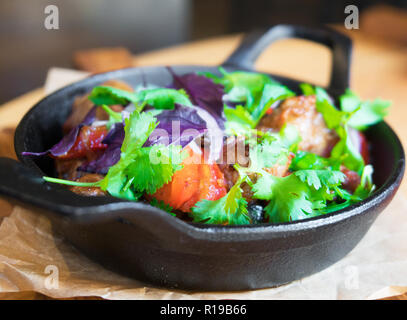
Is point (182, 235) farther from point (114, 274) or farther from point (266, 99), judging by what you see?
point (266, 99)

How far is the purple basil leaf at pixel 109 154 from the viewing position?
3.77 feet

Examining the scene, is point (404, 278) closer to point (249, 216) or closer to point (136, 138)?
point (249, 216)

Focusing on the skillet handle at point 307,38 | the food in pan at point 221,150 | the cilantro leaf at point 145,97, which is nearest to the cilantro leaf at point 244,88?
the food in pan at point 221,150

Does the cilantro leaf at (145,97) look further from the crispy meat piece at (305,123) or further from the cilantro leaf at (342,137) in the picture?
the cilantro leaf at (342,137)

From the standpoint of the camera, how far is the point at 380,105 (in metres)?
1.46

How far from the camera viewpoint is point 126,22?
21.6ft

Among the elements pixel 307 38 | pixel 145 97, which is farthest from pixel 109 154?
pixel 307 38

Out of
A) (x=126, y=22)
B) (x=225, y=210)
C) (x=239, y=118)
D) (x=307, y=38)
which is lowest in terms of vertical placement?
(x=126, y=22)

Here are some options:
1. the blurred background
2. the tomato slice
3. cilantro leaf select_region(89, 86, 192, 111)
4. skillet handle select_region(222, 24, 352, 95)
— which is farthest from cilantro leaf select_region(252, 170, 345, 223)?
the blurred background

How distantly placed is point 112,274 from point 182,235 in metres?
0.34

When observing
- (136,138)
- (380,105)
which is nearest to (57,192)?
(136,138)

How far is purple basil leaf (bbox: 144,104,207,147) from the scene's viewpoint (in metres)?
1.11

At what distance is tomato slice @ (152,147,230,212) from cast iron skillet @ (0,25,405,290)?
118mm
